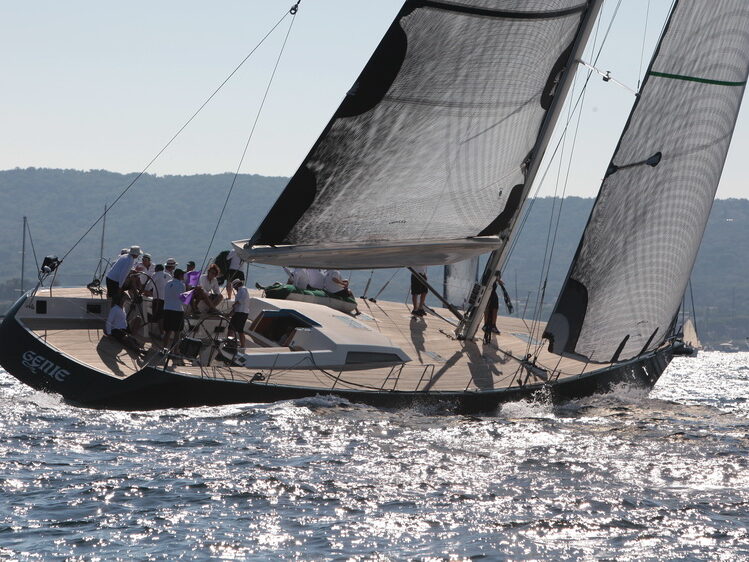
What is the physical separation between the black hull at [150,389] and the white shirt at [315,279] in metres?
5.32

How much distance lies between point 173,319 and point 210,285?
213cm

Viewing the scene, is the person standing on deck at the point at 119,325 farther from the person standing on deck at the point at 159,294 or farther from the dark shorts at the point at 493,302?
the dark shorts at the point at 493,302

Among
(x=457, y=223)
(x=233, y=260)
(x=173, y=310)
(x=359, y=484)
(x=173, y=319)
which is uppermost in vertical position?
(x=457, y=223)

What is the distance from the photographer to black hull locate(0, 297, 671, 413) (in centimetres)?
1313

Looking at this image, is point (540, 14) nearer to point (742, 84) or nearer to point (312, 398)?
point (742, 84)

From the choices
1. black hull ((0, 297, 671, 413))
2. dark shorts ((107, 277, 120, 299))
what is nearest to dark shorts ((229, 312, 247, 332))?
black hull ((0, 297, 671, 413))

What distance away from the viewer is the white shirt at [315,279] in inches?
767

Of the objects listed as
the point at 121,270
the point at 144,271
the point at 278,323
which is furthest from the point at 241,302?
the point at 144,271

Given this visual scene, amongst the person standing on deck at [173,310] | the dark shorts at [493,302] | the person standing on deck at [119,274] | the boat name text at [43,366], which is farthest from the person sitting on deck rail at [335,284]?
the boat name text at [43,366]

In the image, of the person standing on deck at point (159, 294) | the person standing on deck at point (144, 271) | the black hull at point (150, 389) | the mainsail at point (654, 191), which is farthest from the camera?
the person standing on deck at point (144, 271)

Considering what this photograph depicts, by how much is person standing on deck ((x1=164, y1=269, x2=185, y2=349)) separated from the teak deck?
0.35 meters

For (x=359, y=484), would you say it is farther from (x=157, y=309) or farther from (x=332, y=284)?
(x=332, y=284)

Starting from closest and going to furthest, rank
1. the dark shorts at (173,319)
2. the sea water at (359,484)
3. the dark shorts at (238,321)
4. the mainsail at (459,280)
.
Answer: the sea water at (359,484)
the dark shorts at (173,319)
the dark shorts at (238,321)
the mainsail at (459,280)

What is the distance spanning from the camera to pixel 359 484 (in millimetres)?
10375
